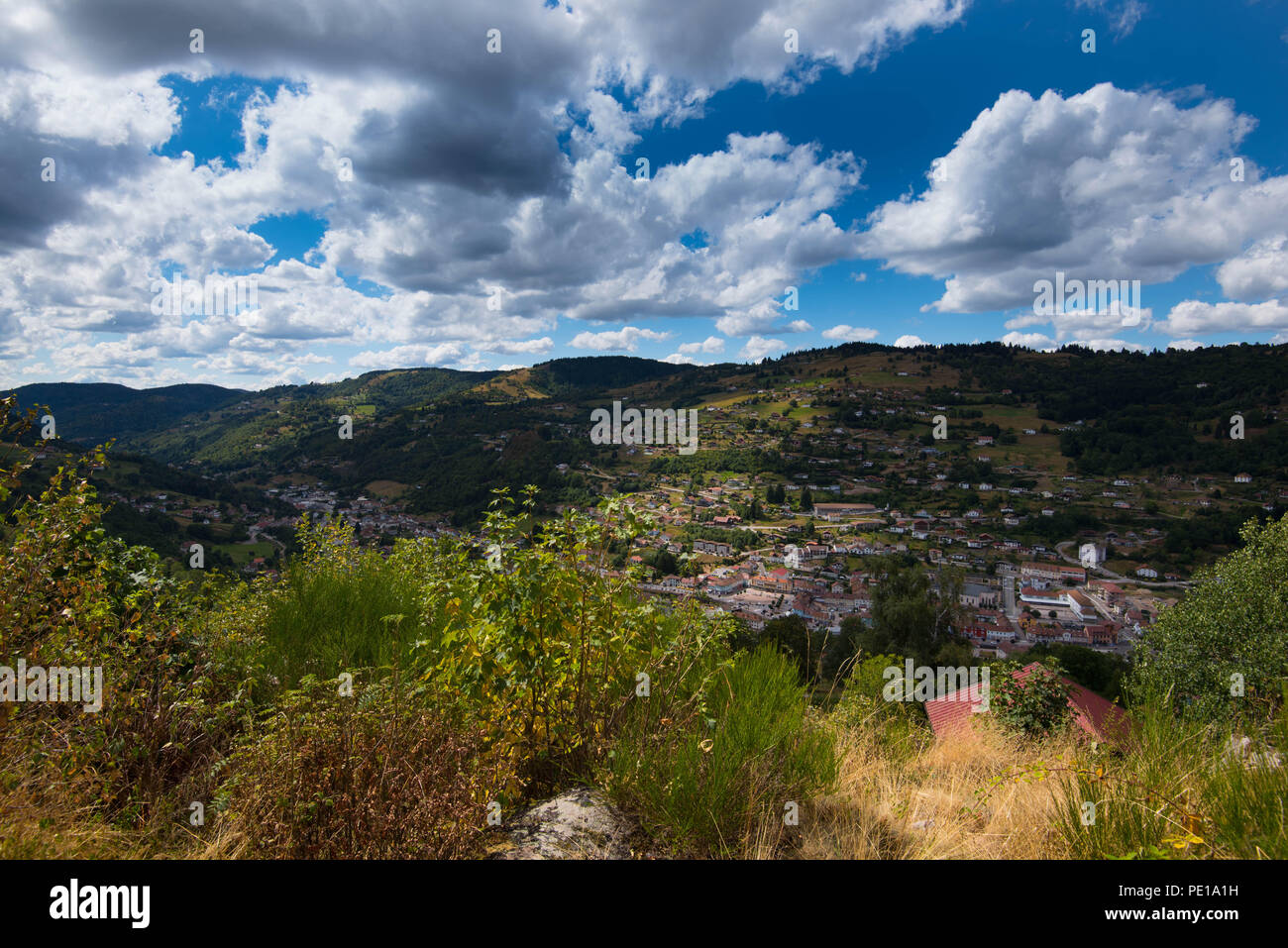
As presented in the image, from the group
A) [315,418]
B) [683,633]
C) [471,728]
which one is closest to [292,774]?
[471,728]

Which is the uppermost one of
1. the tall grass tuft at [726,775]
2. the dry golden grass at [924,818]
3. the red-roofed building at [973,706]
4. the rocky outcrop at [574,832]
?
the tall grass tuft at [726,775]

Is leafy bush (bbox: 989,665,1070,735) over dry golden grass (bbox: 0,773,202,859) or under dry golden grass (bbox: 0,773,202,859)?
under

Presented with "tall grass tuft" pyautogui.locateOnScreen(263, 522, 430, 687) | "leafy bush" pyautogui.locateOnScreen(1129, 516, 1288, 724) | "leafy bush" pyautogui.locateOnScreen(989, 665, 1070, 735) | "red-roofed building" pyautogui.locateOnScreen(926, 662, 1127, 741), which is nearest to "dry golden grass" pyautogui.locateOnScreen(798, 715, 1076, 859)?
"tall grass tuft" pyautogui.locateOnScreen(263, 522, 430, 687)

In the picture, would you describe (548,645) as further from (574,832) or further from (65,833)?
(65,833)

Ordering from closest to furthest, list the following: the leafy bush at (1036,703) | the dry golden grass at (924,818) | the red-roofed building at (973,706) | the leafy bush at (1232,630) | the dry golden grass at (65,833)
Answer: the dry golden grass at (65,833)
the dry golden grass at (924,818)
the leafy bush at (1036,703)
the red-roofed building at (973,706)
the leafy bush at (1232,630)

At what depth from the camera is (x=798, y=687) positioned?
3.60 metres

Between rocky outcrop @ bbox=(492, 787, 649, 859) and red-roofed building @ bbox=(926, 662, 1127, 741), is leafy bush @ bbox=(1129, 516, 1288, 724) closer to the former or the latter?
red-roofed building @ bbox=(926, 662, 1127, 741)

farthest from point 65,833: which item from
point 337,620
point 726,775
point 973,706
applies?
point 973,706

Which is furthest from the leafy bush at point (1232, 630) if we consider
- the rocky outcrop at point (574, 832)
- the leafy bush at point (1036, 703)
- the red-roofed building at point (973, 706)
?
the rocky outcrop at point (574, 832)

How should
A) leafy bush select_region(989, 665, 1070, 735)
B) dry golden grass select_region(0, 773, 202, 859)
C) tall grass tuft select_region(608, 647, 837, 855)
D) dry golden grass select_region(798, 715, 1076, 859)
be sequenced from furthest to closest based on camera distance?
leafy bush select_region(989, 665, 1070, 735), dry golden grass select_region(798, 715, 1076, 859), tall grass tuft select_region(608, 647, 837, 855), dry golden grass select_region(0, 773, 202, 859)

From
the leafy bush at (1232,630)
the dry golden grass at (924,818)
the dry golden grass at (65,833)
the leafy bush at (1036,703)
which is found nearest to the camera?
the dry golden grass at (65,833)

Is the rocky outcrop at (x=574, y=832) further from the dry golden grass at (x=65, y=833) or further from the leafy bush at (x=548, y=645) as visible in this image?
the dry golden grass at (x=65, y=833)
